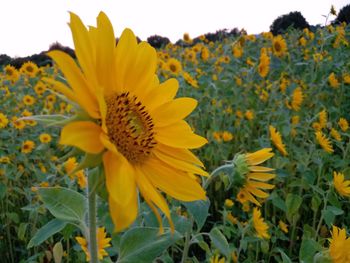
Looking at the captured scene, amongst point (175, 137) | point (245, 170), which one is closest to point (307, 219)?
point (245, 170)

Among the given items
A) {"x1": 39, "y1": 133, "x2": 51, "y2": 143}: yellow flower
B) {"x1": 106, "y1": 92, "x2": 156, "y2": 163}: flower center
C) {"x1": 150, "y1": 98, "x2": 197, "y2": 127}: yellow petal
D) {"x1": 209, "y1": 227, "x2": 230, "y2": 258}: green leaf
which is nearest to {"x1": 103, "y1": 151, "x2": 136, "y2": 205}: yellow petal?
{"x1": 106, "y1": 92, "x2": 156, "y2": 163}: flower center

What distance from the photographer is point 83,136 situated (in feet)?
1.92

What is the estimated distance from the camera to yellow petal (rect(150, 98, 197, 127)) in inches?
32.4

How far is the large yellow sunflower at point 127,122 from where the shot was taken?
0.59 m

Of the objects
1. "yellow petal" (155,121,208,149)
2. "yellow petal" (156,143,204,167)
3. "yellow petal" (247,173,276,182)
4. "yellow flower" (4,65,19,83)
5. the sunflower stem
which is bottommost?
"yellow petal" (247,173,276,182)

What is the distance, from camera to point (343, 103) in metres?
4.02

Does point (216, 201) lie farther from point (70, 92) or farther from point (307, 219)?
point (70, 92)

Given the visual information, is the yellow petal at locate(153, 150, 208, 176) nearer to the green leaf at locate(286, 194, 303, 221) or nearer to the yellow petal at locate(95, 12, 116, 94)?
the yellow petal at locate(95, 12, 116, 94)

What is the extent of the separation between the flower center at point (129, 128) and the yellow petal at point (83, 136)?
0.32ft

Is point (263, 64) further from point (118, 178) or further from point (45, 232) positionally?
point (118, 178)

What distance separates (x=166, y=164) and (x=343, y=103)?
3.63 m

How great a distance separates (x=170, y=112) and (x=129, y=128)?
106 millimetres

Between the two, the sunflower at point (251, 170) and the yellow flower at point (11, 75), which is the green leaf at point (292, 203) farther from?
the yellow flower at point (11, 75)

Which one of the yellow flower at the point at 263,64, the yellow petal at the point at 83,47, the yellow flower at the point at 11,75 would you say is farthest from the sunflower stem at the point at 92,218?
the yellow flower at the point at 11,75
